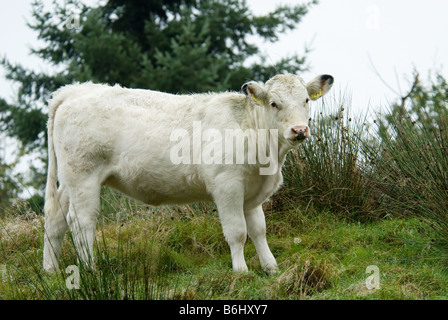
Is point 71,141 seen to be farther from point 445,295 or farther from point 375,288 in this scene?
point 445,295

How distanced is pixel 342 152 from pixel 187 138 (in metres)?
2.52

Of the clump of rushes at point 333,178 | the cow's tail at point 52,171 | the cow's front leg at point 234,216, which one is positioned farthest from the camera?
the clump of rushes at point 333,178

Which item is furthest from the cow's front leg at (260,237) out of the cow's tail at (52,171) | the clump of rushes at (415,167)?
the cow's tail at (52,171)

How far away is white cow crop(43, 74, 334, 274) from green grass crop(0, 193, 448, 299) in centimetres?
42

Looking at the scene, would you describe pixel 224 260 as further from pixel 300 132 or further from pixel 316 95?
pixel 316 95

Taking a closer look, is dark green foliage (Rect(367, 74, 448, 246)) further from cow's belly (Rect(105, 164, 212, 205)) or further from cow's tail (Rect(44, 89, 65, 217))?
cow's tail (Rect(44, 89, 65, 217))

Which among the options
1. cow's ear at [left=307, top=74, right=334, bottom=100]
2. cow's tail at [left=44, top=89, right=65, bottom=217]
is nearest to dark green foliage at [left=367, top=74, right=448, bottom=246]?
cow's ear at [left=307, top=74, right=334, bottom=100]

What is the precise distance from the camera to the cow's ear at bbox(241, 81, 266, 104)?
19.0 feet

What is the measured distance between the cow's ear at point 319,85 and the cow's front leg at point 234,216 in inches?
53.1

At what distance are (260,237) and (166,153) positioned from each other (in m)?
1.41

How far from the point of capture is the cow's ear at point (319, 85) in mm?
6086

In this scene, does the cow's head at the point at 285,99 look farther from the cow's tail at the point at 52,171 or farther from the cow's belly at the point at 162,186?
the cow's tail at the point at 52,171

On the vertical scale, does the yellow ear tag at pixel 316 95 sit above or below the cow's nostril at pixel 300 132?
above

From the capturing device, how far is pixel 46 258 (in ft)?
20.5
